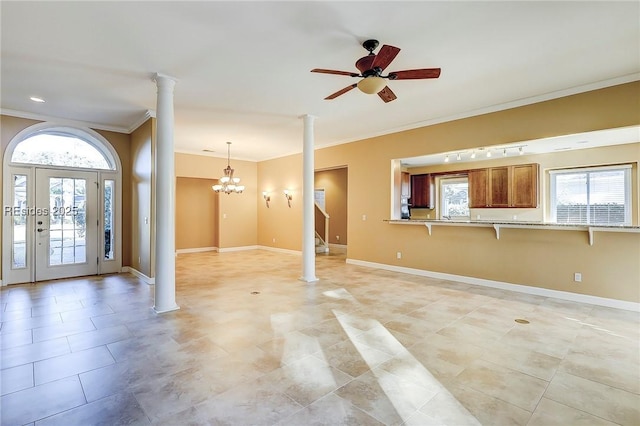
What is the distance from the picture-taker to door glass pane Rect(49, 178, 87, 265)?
6.25 metres

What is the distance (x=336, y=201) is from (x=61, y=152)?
303 inches

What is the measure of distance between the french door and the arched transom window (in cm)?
22

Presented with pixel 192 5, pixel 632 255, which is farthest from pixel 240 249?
pixel 632 255

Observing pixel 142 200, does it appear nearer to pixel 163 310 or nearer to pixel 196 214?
pixel 163 310

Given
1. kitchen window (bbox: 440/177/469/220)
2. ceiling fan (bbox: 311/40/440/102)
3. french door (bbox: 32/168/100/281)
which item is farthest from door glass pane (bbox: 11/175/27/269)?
kitchen window (bbox: 440/177/469/220)

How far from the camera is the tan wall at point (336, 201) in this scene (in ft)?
36.1

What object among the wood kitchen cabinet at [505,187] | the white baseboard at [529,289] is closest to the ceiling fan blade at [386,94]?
the white baseboard at [529,289]

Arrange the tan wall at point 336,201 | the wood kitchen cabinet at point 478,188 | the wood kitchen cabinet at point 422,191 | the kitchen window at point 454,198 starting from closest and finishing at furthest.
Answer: the wood kitchen cabinet at point 478,188, the kitchen window at point 454,198, the wood kitchen cabinet at point 422,191, the tan wall at point 336,201

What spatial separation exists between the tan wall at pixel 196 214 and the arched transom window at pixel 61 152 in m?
3.43

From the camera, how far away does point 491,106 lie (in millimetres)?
5445

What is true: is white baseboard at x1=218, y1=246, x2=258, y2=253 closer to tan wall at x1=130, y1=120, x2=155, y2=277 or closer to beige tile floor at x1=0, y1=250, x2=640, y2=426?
tan wall at x1=130, y1=120, x2=155, y2=277

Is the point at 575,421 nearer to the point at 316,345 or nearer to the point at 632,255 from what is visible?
the point at 316,345

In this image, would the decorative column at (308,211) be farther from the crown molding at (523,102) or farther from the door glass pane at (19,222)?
the door glass pane at (19,222)

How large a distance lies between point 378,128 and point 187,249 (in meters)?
7.49
